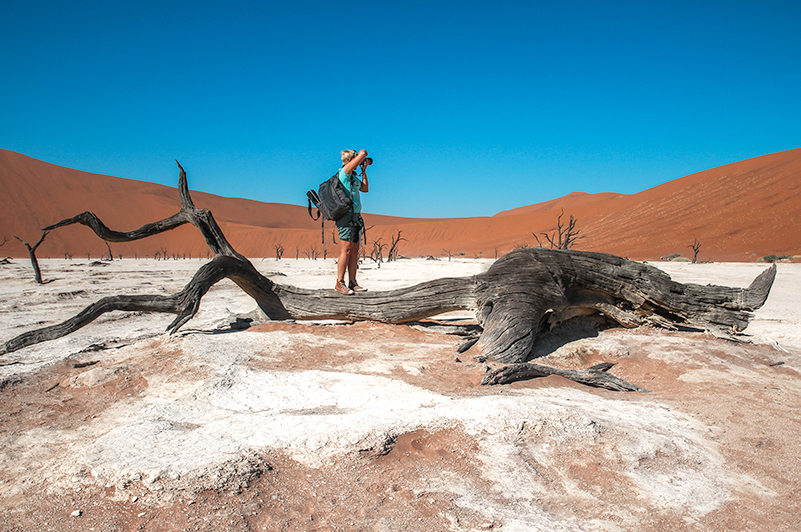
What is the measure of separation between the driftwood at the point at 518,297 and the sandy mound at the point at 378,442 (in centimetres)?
65

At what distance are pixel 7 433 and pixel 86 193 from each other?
251ft

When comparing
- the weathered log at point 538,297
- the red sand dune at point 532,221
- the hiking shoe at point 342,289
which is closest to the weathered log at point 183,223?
the weathered log at point 538,297

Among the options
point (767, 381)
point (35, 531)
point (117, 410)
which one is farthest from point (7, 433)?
point (767, 381)

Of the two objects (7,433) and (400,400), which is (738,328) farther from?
(7,433)

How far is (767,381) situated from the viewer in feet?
11.0

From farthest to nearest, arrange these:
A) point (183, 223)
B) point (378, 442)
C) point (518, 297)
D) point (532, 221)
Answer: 1. point (532, 221)
2. point (183, 223)
3. point (518, 297)
4. point (378, 442)

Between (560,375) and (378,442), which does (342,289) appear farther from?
(378,442)

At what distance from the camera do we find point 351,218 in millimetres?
4824

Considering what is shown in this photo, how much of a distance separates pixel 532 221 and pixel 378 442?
222 feet

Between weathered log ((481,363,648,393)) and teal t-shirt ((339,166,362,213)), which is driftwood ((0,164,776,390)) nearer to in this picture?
weathered log ((481,363,648,393))

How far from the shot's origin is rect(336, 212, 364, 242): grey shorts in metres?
4.81

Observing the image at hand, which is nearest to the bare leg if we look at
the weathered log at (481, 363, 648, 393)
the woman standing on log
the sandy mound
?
the woman standing on log

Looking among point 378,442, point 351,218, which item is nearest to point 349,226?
point 351,218

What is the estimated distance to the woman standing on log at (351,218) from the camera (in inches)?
188
